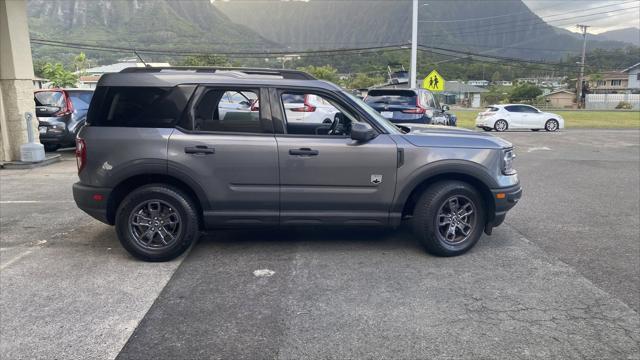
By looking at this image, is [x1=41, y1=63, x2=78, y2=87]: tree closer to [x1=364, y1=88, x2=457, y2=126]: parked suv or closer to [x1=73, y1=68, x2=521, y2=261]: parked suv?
[x1=364, y1=88, x2=457, y2=126]: parked suv

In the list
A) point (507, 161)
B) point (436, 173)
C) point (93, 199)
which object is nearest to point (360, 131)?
point (436, 173)

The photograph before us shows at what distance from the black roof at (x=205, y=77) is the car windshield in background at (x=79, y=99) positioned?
924 centimetres

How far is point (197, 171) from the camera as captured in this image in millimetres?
4883

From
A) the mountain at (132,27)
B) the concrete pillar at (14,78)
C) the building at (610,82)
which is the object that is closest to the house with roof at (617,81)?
the building at (610,82)

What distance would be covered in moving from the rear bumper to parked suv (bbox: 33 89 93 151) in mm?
8554

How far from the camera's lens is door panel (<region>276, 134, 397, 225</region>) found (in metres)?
4.94

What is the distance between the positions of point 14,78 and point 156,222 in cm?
817

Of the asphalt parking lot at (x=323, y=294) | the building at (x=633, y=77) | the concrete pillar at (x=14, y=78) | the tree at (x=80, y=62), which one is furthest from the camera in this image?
the building at (x=633, y=77)

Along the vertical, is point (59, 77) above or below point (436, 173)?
above

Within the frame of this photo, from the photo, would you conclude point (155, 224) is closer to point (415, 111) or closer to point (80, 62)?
point (415, 111)

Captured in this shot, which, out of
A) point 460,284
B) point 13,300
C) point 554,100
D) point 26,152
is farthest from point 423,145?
point 554,100

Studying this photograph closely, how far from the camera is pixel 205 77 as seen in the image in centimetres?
500

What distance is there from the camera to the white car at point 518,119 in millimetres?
23875

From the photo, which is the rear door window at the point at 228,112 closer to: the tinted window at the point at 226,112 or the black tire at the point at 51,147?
the tinted window at the point at 226,112
